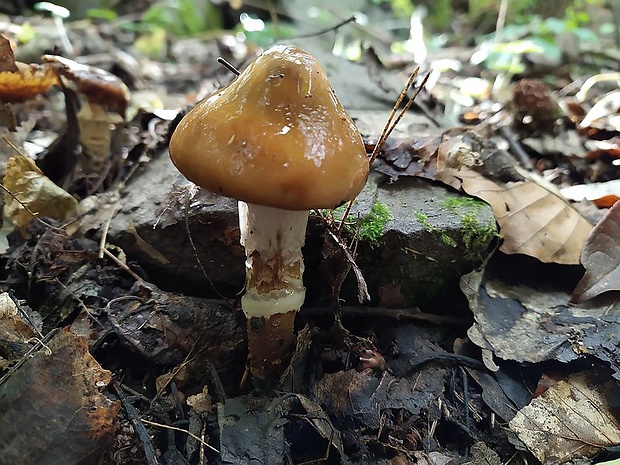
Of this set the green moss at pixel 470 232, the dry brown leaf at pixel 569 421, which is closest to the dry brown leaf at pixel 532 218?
the green moss at pixel 470 232

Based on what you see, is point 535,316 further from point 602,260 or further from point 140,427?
point 140,427

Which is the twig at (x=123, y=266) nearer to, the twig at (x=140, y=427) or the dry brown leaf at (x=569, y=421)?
the twig at (x=140, y=427)

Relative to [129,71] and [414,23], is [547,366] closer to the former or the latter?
[129,71]

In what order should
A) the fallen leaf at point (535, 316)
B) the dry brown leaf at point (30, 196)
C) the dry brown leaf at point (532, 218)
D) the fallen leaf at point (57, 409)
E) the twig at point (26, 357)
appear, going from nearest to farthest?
the fallen leaf at point (57, 409)
the twig at point (26, 357)
the fallen leaf at point (535, 316)
the dry brown leaf at point (532, 218)
the dry brown leaf at point (30, 196)

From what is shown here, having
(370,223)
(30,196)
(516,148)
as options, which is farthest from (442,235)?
(30,196)

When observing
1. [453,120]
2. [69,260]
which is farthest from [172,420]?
[453,120]

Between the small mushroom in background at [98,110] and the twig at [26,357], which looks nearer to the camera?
the twig at [26,357]
